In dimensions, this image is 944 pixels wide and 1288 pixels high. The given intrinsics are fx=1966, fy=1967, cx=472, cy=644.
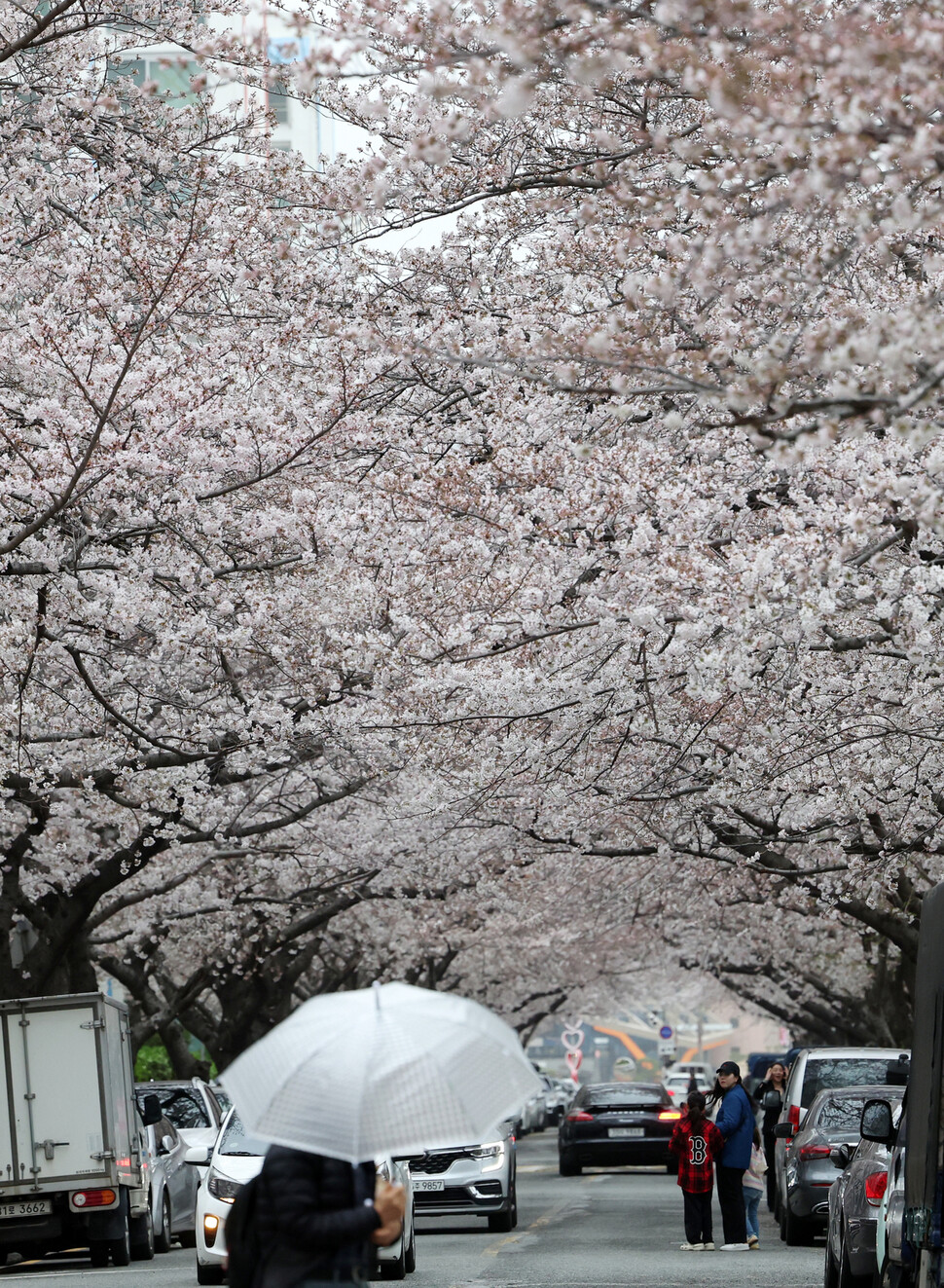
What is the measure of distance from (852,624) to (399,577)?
352 centimetres

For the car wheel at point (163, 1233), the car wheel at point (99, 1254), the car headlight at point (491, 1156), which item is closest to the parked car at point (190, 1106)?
the car wheel at point (163, 1233)

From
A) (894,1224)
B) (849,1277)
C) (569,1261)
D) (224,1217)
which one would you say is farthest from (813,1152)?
(894,1224)

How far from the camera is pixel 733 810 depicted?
19.5 meters

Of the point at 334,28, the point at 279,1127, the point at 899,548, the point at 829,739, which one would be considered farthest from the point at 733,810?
the point at 279,1127

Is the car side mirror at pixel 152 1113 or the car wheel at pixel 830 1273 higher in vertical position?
the car side mirror at pixel 152 1113

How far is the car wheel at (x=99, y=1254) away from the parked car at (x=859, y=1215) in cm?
736

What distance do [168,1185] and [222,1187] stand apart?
6.26 meters

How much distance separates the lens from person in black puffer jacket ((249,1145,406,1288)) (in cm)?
540

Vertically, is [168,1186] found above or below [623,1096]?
above

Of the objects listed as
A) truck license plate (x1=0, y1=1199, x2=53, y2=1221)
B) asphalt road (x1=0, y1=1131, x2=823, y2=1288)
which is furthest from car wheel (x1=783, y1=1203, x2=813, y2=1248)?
truck license plate (x1=0, y1=1199, x2=53, y2=1221)

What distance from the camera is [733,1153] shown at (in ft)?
56.4

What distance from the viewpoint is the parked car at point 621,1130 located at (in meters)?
32.7

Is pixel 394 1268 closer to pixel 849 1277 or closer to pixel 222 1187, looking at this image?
pixel 222 1187

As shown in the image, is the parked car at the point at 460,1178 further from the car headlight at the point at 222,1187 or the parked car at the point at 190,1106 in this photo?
the parked car at the point at 190,1106
